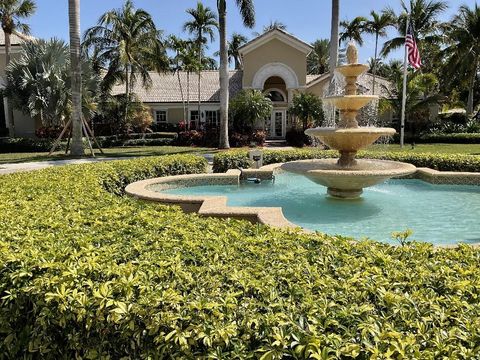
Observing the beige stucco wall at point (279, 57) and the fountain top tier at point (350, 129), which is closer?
the fountain top tier at point (350, 129)

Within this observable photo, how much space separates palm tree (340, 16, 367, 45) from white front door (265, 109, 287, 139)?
31.6 feet

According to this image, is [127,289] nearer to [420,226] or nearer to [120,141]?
[420,226]

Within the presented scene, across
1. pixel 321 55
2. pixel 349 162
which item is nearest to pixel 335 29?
pixel 349 162

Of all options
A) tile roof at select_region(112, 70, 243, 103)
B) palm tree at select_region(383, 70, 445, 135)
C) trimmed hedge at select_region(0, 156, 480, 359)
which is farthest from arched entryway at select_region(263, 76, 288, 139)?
trimmed hedge at select_region(0, 156, 480, 359)

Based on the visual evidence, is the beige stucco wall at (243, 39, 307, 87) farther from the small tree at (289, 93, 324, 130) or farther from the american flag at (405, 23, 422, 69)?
the american flag at (405, 23, 422, 69)

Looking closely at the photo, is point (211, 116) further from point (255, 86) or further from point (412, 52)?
point (412, 52)

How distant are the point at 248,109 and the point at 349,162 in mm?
20426

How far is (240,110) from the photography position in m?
30.2

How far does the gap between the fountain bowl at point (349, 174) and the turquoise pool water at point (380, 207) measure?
0.28 metres

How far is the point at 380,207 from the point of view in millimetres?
9016

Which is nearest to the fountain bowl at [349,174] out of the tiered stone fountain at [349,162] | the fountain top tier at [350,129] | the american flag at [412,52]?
the tiered stone fountain at [349,162]

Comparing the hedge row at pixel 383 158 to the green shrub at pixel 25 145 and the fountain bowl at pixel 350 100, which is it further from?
the green shrub at pixel 25 145

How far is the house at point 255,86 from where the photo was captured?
33.1 meters

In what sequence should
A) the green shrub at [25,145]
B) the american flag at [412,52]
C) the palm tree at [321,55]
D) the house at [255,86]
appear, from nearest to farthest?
the american flag at [412,52] → the green shrub at [25,145] → the house at [255,86] → the palm tree at [321,55]
